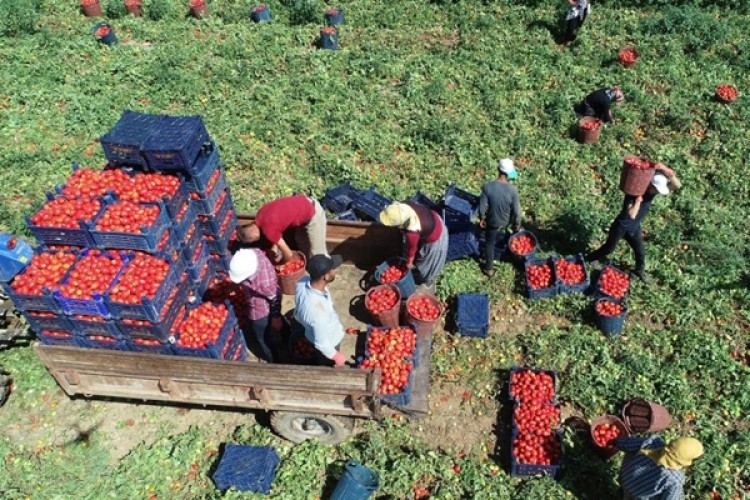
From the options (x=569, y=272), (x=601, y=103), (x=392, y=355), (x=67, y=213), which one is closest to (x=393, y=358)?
(x=392, y=355)

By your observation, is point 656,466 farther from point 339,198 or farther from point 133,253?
point 339,198

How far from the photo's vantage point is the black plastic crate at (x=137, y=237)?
310 inches

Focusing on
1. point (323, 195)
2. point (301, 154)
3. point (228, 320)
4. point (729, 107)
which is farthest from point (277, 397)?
point (729, 107)

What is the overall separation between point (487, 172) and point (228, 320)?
270 inches

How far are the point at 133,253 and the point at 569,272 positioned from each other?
276 inches

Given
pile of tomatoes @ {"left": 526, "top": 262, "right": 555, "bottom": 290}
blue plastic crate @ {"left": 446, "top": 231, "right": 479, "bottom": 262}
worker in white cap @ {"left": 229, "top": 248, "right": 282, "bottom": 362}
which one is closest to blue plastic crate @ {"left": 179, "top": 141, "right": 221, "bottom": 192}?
worker in white cap @ {"left": 229, "top": 248, "right": 282, "bottom": 362}

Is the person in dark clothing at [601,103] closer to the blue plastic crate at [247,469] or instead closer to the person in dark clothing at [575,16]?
the person in dark clothing at [575,16]

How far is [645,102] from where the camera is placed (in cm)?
1391

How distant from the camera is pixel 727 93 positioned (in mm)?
13617

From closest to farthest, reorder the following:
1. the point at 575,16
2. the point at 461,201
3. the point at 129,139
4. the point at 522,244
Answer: the point at 129,139 < the point at 522,244 < the point at 461,201 < the point at 575,16

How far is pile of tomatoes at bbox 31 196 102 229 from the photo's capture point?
8047 millimetres

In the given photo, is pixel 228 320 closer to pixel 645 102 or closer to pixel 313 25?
pixel 645 102

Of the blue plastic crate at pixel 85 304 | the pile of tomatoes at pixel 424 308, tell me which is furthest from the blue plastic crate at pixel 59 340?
the pile of tomatoes at pixel 424 308

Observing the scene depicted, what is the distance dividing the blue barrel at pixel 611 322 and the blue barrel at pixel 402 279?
9.85 ft
